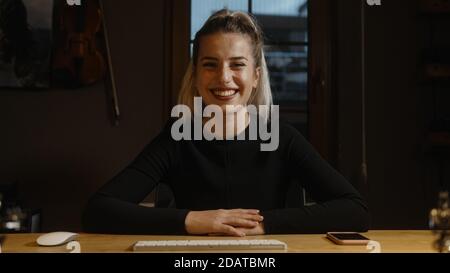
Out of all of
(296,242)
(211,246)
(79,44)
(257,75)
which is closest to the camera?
(211,246)

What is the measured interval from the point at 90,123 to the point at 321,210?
160 cm

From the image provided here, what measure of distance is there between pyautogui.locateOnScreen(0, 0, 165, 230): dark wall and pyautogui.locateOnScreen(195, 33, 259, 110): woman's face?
112 centimetres

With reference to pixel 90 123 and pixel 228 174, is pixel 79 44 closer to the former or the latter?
pixel 90 123

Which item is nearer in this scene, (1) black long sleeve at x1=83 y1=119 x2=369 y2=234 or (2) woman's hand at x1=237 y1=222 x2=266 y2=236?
(2) woman's hand at x1=237 y1=222 x2=266 y2=236

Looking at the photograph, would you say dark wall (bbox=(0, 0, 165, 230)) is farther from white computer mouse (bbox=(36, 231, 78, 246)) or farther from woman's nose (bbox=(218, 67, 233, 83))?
white computer mouse (bbox=(36, 231, 78, 246))

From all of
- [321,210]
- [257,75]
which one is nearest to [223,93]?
[257,75]

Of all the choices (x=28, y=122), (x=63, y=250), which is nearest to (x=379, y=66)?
(x=28, y=122)

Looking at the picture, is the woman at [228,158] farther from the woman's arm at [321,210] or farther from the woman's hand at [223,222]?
the woman's hand at [223,222]

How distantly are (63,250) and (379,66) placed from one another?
1.96m

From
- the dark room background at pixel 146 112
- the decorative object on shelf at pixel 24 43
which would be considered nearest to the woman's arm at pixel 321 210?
the dark room background at pixel 146 112

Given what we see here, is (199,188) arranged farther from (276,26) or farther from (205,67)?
(276,26)

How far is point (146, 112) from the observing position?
Answer: 236 cm

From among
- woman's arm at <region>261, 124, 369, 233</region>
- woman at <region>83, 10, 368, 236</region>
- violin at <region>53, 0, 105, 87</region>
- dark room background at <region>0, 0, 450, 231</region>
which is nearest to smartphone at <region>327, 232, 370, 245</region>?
woman's arm at <region>261, 124, 369, 233</region>

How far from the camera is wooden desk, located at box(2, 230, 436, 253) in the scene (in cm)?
82
